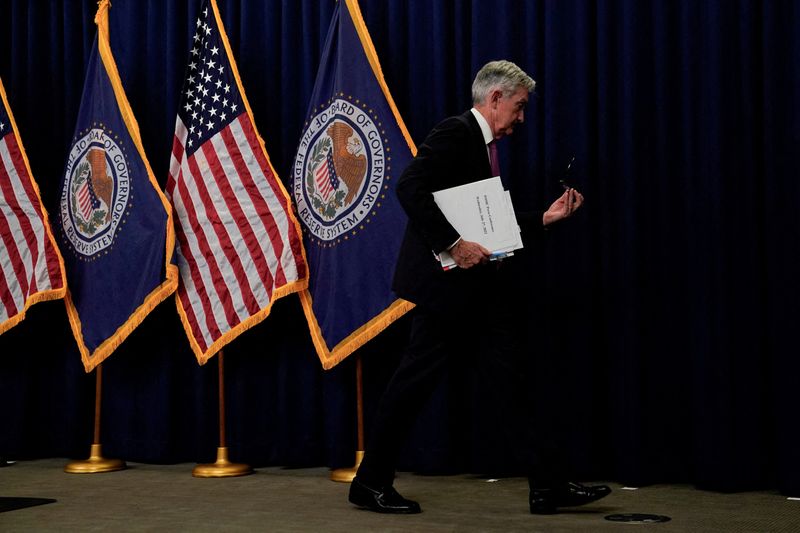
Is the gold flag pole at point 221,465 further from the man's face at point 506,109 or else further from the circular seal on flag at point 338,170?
the man's face at point 506,109

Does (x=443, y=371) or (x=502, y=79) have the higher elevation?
(x=502, y=79)

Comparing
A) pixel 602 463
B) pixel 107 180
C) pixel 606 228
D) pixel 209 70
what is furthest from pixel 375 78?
pixel 602 463

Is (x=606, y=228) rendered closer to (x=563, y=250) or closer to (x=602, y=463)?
(x=563, y=250)

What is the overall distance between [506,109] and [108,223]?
2.17m

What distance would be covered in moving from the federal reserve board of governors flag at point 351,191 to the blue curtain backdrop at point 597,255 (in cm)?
26

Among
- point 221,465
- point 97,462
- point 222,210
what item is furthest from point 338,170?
point 97,462

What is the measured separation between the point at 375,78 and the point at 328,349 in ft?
3.75

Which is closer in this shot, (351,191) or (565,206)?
(565,206)

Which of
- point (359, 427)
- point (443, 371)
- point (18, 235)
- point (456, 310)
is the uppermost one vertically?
point (18, 235)

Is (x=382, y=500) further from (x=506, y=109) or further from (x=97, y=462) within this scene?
(x=97, y=462)

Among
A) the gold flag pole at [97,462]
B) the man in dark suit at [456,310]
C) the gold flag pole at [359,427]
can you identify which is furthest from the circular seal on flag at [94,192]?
the man in dark suit at [456,310]

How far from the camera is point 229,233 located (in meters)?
4.28

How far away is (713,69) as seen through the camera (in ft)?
11.9

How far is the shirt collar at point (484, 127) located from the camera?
10.6ft
